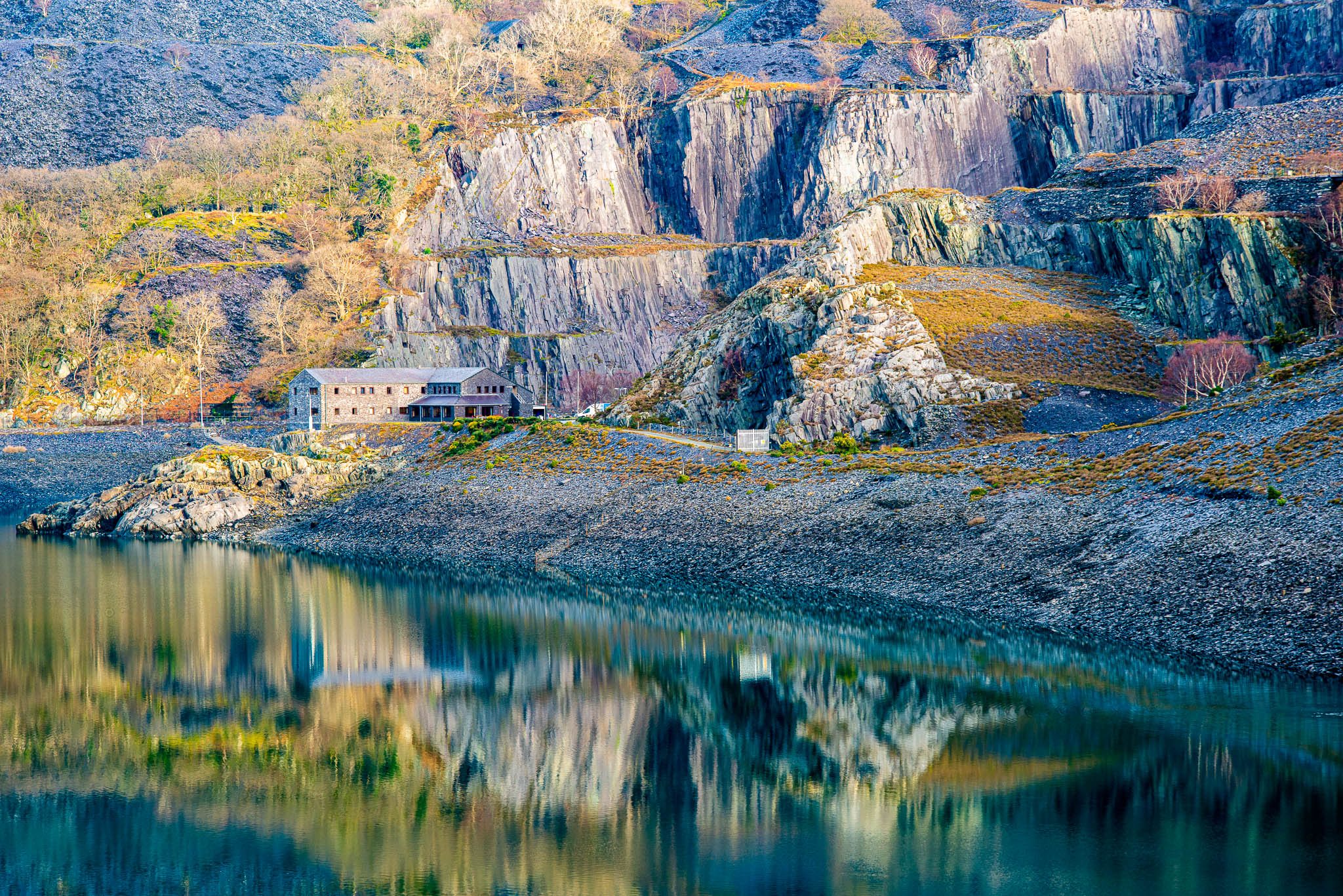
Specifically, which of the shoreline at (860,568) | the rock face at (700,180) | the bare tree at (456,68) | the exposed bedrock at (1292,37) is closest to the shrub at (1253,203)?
the rock face at (700,180)

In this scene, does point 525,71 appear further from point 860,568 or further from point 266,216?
point 860,568

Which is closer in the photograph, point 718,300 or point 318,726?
point 318,726

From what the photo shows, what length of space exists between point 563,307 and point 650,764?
102 m

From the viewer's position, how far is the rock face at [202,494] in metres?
83.3

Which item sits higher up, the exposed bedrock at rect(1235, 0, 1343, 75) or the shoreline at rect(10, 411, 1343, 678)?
the exposed bedrock at rect(1235, 0, 1343, 75)

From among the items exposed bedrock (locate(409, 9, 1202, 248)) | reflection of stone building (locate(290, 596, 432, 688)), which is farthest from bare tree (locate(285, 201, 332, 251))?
reflection of stone building (locate(290, 596, 432, 688))

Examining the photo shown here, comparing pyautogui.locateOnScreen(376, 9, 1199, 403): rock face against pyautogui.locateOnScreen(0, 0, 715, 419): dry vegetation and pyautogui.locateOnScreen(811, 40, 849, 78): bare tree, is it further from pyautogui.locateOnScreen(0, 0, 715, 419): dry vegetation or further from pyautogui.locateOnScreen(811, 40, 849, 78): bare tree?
pyautogui.locateOnScreen(811, 40, 849, 78): bare tree

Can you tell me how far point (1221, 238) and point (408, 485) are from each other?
56.9 metres

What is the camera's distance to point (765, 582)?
56500 mm

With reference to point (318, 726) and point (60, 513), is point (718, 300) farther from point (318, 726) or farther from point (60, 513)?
point (318, 726)

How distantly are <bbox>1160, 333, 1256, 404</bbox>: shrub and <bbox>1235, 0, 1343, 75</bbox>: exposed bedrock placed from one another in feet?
241

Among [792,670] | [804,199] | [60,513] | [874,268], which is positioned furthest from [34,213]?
[792,670]

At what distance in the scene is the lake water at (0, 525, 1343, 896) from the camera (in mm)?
25562

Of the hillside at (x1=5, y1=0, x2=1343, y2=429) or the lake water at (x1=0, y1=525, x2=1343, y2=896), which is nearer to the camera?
the lake water at (x1=0, y1=525, x2=1343, y2=896)
